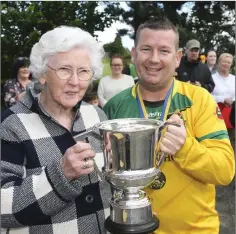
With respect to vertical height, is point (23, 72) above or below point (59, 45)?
below

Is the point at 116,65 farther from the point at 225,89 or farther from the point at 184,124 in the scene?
the point at 184,124

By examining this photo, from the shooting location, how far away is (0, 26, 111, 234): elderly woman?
1.57 m

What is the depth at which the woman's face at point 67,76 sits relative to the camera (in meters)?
1.73

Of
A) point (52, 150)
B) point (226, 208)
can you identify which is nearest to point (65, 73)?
point (52, 150)

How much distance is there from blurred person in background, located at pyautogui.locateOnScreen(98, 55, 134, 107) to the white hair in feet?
14.3

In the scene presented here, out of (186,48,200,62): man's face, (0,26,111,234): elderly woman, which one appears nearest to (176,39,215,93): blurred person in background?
(186,48,200,62): man's face

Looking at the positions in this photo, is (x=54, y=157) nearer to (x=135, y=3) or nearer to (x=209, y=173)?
(x=209, y=173)

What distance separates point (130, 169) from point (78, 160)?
0.20 m

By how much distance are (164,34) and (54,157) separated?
2.76ft

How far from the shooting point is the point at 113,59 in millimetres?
6367

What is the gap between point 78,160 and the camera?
1436 millimetres

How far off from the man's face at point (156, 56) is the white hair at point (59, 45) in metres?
0.28

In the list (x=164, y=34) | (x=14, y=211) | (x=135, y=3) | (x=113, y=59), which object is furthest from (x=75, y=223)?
(x=135, y=3)

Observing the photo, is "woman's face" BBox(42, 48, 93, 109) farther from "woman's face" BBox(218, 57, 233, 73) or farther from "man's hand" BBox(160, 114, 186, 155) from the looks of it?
"woman's face" BBox(218, 57, 233, 73)
